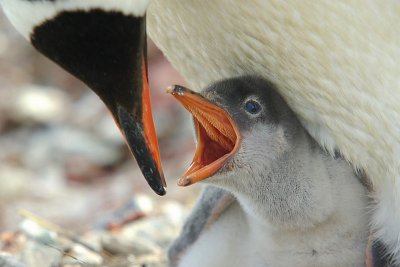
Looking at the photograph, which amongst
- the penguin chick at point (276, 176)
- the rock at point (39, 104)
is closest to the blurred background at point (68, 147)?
the rock at point (39, 104)

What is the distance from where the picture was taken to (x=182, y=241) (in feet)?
13.1

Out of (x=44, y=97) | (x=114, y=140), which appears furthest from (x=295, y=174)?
(x=44, y=97)

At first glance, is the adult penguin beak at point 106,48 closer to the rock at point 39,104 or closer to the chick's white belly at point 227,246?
the chick's white belly at point 227,246

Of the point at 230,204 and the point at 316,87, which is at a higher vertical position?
the point at 316,87

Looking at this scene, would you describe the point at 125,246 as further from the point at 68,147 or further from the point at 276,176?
the point at 68,147

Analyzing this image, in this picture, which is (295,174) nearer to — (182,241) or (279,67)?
(279,67)

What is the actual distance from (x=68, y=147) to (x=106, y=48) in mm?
6101

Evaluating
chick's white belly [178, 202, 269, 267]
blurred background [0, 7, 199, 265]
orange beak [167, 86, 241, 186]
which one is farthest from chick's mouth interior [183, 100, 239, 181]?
blurred background [0, 7, 199, 265]

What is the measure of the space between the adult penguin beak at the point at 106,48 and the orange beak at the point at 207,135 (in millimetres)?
176

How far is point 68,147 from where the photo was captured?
8891 millimetres

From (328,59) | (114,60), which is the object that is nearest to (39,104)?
(328,59)

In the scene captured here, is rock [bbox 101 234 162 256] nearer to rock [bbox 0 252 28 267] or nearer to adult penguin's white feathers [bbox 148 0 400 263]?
rock [bbox 0 252 28 267]

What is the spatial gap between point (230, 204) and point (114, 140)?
16.4 feet

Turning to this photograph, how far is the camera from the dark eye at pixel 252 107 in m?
3.38
